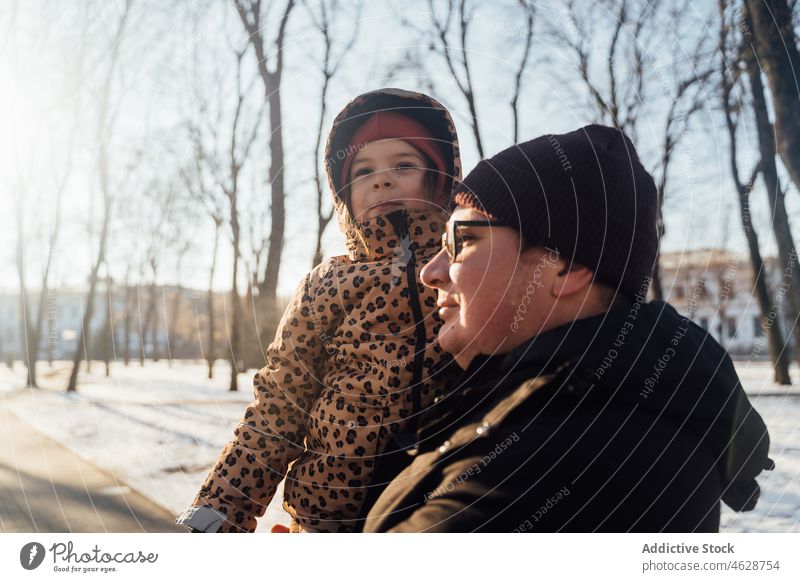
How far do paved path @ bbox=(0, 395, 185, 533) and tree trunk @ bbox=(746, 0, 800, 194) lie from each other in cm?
212

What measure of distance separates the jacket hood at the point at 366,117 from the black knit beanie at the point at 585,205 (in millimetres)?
314

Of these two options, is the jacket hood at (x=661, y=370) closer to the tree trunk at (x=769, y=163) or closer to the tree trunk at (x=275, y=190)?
the tree trunk at (x=275, y=190)

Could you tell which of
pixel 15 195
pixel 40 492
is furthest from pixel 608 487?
pixel 15 195

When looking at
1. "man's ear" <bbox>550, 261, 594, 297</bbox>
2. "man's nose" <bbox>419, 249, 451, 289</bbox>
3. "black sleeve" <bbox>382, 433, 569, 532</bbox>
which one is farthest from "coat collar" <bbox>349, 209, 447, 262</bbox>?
"black sleeve" <bbox>382, 433, 569, 532</bbox>

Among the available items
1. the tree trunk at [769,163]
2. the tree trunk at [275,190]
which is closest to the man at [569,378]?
the tree trunk at [275,190]

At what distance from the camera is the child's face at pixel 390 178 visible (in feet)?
3.57

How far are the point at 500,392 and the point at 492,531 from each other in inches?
7.5

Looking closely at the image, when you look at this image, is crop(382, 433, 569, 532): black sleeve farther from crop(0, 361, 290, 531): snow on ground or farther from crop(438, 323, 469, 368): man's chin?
crop(0, 361, 290, 531): snow on ground

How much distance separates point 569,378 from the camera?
2.35ft

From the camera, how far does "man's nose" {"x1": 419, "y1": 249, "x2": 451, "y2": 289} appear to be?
89 centimetres

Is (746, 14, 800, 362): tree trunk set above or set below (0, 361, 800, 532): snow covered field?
above

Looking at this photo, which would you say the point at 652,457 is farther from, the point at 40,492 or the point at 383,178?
the point at 40,492
